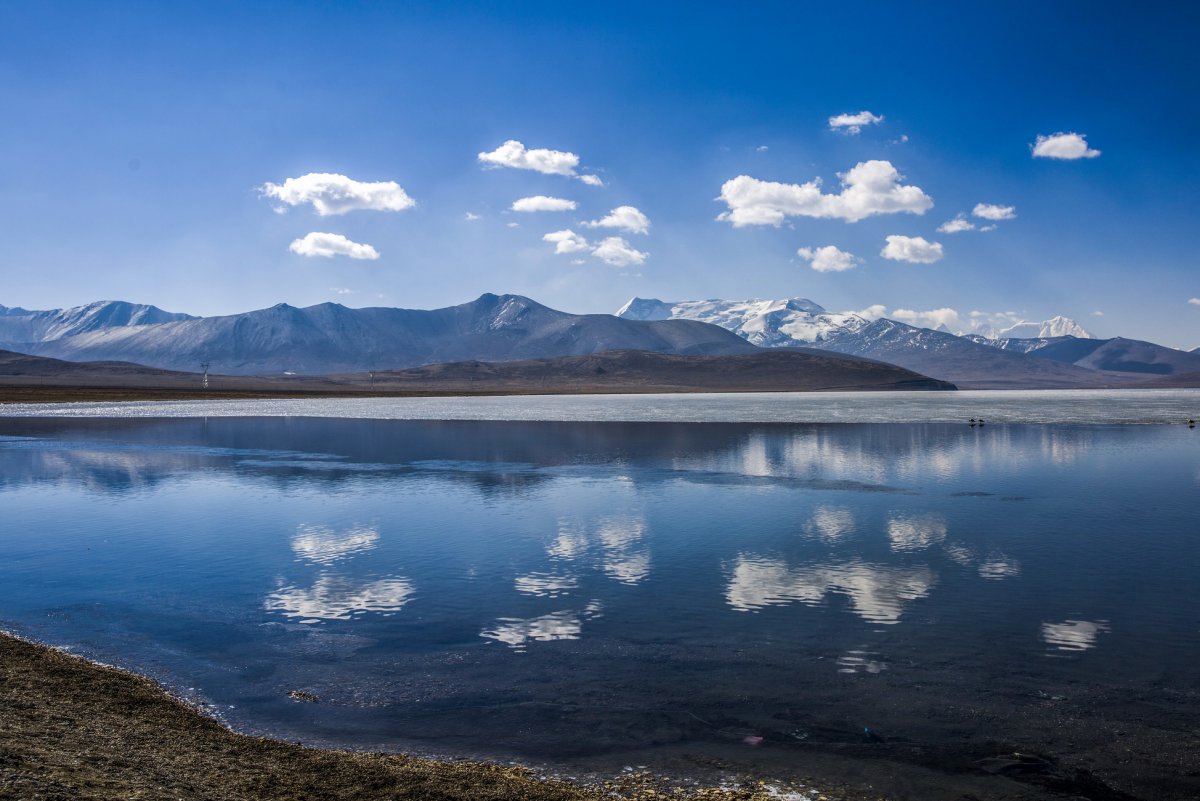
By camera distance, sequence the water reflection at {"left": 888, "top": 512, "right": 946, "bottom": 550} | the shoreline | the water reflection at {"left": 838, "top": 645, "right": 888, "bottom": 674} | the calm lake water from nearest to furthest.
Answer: the shoreline → the calm lake water → the water reflection at {"left": 838, "top": 645, "right": 888, "bottom": 674} → the water reflection at {"left": 888, "top": 512, "right": 946, "bottom": 550}

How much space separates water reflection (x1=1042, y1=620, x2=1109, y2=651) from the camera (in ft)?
51.8

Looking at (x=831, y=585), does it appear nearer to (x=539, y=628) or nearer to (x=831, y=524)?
(x=539, y=628)

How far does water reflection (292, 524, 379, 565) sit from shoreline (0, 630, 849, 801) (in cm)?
1167

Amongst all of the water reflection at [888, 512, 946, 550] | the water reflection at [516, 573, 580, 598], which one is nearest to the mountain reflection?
the water reflection at [888, 512, 946, 550]

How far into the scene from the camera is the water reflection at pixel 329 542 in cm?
2412

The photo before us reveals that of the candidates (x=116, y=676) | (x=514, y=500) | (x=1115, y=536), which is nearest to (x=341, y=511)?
(x=514, y=500)

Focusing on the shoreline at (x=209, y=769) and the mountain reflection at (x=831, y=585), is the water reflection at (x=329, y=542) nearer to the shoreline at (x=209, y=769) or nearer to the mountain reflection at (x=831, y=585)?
the mountain reflection at (x=831, y=585)

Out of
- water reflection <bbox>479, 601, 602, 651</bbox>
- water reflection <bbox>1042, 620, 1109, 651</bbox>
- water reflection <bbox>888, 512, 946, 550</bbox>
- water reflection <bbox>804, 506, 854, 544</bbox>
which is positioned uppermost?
water reflection <bbox>804, 506, 854, 544</bbox>

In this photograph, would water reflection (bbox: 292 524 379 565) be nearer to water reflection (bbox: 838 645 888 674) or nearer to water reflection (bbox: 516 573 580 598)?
water reflection (bbox: 516 573 580 598)

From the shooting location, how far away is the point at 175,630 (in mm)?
17156

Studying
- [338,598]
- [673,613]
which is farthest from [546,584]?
[338,598]

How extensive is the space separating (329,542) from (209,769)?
16480mm

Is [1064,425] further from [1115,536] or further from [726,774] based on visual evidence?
[726,774]

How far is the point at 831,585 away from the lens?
799 inches
